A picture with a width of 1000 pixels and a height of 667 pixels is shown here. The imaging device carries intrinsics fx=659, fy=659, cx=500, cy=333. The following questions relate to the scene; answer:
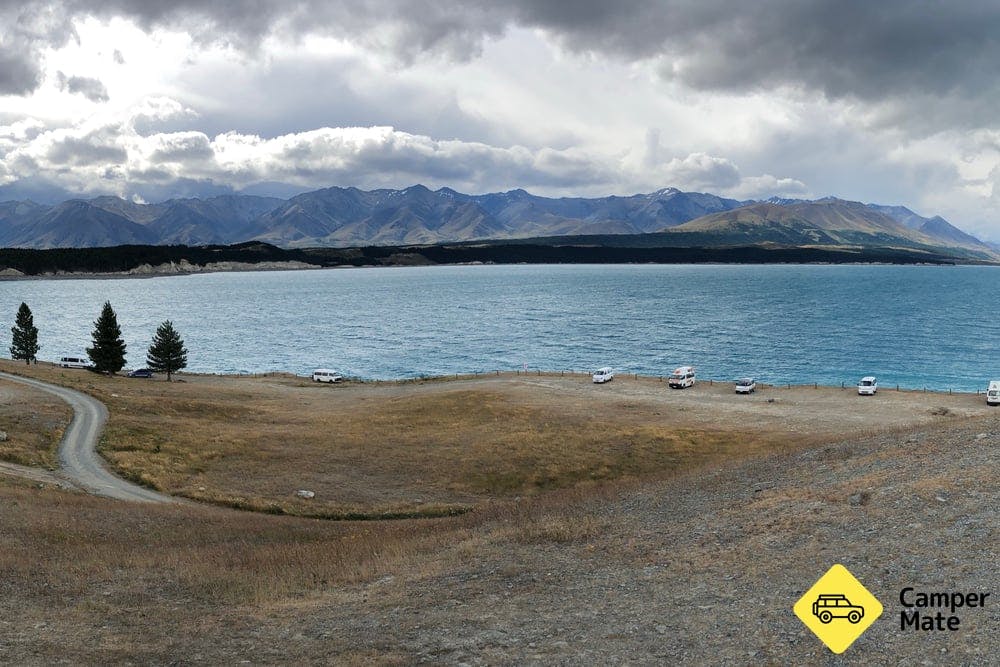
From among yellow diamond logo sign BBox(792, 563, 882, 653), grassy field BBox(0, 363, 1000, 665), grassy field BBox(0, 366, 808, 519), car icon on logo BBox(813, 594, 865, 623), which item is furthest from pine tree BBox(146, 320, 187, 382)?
car icon on logo BBox(813, 594, 865, 623)

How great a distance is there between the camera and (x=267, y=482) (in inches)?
1646

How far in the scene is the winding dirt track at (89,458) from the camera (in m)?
37.6

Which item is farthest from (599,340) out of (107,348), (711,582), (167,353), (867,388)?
(711,582)

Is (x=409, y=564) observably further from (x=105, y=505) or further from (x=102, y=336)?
(x=102, y=336)

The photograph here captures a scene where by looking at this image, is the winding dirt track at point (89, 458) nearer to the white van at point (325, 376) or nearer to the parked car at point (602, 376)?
the white van at point (325, 376)

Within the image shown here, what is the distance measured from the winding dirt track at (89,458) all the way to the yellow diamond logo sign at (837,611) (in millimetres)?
33564

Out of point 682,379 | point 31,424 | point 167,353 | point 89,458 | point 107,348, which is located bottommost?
point 682,379

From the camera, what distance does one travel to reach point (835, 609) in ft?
48.3

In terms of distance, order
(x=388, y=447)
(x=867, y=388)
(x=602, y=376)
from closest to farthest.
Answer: (x=388, y=447), (x=867, y=388), (x=602, y=376)

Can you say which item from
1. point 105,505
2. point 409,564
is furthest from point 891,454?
point 105,505

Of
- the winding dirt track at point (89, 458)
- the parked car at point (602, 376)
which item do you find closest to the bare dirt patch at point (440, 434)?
Result: the winding dirt track at point (89, 458)

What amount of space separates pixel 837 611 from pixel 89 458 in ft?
147

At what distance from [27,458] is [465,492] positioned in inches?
1072

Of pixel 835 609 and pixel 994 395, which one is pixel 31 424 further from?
pixel 994 395
